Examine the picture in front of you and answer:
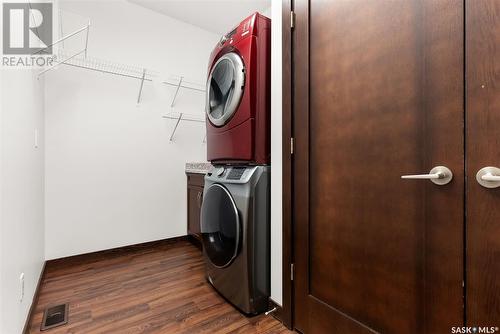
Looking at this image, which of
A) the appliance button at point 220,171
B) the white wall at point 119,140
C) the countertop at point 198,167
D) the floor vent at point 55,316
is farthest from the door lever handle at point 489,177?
the white wall at point 119,140

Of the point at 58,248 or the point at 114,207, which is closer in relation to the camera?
the point at 58,248

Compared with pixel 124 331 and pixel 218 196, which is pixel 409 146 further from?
pixel 124 331

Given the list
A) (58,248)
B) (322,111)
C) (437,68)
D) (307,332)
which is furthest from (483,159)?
(58,248)

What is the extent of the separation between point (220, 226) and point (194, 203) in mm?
1047

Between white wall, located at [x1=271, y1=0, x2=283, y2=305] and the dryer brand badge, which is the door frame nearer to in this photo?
white wall, located at [x1=271, y1=0, x2=283, y2=305]

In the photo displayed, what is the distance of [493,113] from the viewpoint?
0.71 meters

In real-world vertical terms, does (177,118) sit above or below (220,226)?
above

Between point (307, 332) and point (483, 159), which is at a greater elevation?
point (483, 159)

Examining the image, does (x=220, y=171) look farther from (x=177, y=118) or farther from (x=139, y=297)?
Result: (x=177, y=118)

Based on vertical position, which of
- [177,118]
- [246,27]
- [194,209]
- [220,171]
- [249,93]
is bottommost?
[194,209]

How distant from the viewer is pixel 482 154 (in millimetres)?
728

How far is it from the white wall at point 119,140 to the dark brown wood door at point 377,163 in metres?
1.89

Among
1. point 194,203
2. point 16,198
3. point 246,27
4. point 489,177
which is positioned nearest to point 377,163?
point 489,177

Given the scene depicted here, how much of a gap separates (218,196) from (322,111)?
2.90 ft
